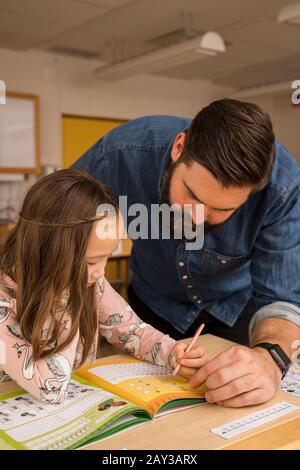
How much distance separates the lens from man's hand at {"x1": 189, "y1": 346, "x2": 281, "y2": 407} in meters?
0.98

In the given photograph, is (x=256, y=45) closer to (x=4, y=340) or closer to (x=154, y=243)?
(x=154, y=243)

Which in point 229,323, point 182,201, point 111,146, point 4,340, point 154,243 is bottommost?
point 229,323

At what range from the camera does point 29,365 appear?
3.20 ft

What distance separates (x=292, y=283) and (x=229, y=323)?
348mm

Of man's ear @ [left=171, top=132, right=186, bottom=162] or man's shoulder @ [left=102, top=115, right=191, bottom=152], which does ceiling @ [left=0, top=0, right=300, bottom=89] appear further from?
man's ear @ [left=171, top=132, right=186, bottom=162]

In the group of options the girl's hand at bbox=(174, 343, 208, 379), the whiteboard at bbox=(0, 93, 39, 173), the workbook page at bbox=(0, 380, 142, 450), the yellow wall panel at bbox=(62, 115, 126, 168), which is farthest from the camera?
the yellow wall panel at bbox=(62, 115, 126, 168)

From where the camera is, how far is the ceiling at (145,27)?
3.72m

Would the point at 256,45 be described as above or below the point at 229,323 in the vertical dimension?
above

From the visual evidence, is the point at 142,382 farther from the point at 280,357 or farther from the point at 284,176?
the point at 284,176

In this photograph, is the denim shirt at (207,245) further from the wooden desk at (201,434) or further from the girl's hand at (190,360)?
the wooden desk at (201,434)

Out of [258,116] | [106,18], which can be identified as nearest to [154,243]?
[258,116]

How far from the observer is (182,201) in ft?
4.01

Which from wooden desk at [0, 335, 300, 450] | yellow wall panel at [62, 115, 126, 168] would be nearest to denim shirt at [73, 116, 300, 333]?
wooden desk at [0, 335, 300, 450]

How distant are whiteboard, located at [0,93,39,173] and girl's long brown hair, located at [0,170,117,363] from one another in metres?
3.87
